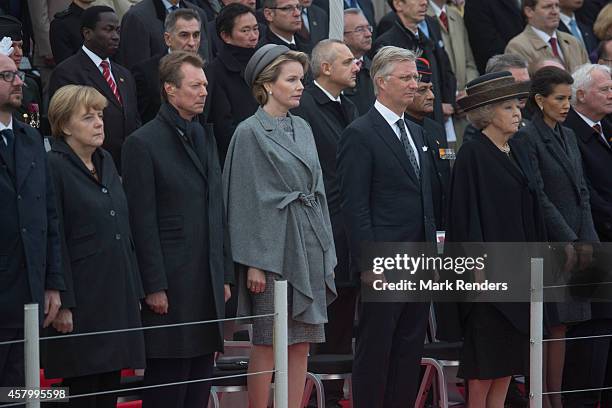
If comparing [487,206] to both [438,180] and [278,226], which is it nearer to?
[438,180]

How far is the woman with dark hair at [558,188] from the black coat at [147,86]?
8.31 feet

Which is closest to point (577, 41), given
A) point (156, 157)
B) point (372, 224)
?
point (372, 224)

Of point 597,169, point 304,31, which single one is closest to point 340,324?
point 597,169

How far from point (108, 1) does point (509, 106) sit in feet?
12.3

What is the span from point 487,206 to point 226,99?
2.25 metres

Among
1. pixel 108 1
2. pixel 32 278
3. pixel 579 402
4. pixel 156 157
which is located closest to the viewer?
pixel 32 278

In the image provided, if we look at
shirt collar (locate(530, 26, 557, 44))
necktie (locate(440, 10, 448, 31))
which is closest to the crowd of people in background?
necktie (locate(440, 10, 448, 31))

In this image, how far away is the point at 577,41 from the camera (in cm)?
1211

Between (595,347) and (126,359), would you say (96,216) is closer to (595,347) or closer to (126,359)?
(126,359)

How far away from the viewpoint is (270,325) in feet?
23.0

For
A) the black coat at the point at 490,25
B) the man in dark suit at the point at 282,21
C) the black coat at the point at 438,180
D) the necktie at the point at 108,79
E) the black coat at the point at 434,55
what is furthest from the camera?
the black coat at the point at 490,25

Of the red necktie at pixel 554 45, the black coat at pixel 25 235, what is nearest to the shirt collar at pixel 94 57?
the black coat at pixel 25 235

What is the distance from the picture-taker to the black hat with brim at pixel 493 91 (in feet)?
25.3

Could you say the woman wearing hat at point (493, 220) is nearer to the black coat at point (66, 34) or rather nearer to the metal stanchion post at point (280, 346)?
the metal stanchion post at point (280, 346)
